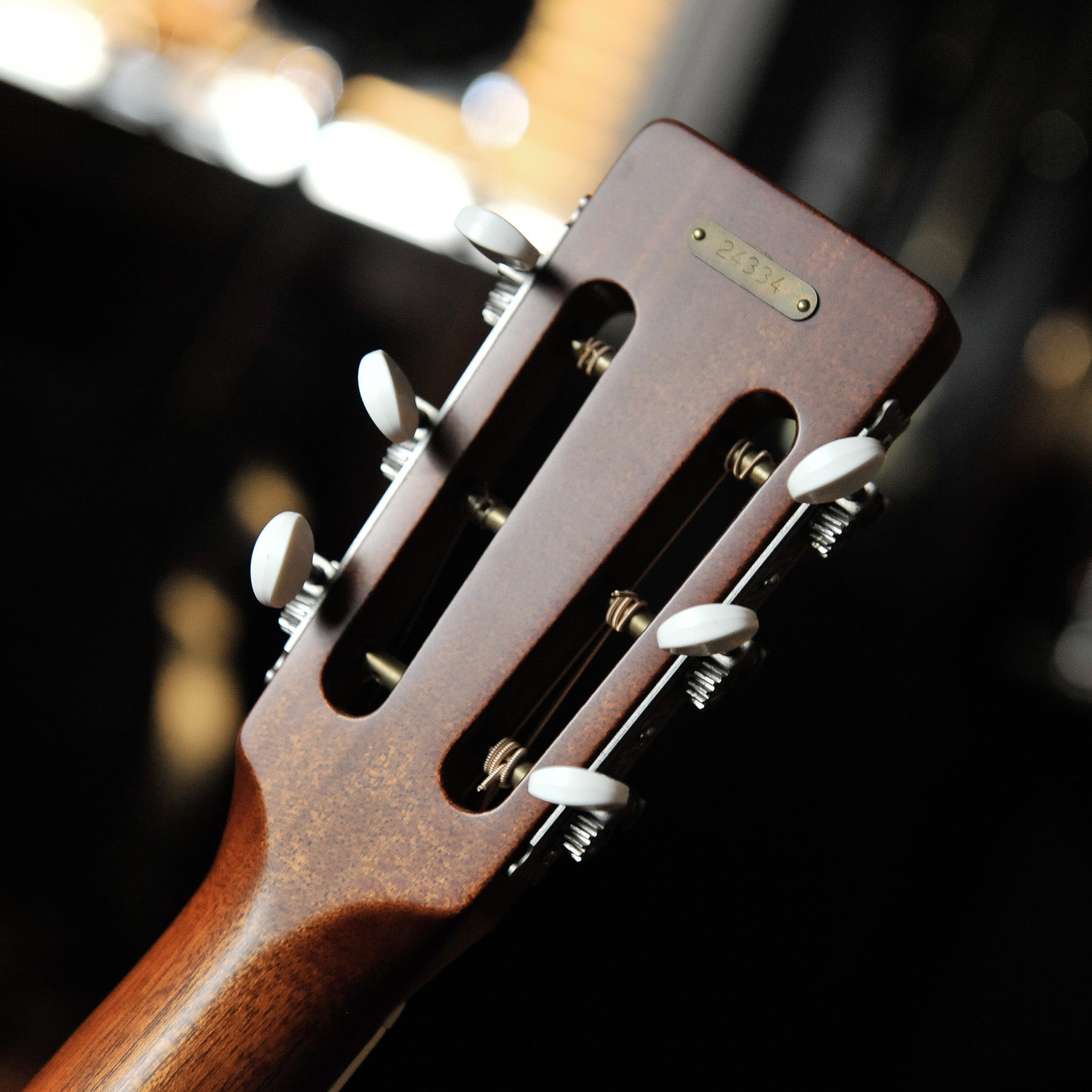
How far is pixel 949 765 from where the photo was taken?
711mm

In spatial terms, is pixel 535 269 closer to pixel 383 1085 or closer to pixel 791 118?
pixel 791 118

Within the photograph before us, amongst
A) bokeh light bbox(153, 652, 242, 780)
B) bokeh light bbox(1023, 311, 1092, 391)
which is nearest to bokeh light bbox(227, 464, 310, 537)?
bokeh light bbox(153, 652, 242, 780)

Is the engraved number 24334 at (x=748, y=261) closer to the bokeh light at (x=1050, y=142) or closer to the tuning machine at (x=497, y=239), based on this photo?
the tuning machine at (x=497, y=239)

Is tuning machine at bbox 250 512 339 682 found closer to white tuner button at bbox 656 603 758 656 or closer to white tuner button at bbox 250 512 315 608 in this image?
white tuner button at bbox 250 512 315 608

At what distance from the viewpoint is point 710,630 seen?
0.44 m

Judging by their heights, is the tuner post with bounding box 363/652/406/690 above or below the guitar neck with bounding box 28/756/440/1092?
above

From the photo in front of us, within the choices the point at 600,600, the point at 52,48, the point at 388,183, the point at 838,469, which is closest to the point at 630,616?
the point at 600,600

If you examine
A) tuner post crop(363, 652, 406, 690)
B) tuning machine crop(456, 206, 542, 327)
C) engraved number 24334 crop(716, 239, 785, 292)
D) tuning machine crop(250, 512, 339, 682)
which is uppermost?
engraved number 24334 crop(716, 239, 785, 292)

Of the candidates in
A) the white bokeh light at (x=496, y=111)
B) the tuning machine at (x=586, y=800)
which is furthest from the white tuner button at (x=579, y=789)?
the white bokeh light at (x=496, y=111)

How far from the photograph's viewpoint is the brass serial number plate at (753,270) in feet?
1.57

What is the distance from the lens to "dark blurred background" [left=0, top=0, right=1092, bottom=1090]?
708 millimetres

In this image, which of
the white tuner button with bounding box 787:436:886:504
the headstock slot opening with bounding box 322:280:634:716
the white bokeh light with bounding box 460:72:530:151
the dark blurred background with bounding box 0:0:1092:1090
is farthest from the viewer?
the white bokeh light with bounding box 460:72:530:151

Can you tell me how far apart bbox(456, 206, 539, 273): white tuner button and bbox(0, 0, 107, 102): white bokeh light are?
502 millimetres

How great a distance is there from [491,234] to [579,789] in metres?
0.30
